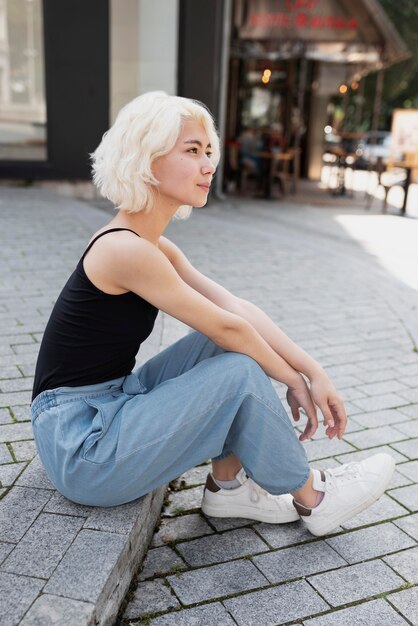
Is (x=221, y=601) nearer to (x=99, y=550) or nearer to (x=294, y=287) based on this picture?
(x=99, y=550)

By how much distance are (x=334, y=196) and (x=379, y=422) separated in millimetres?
10578

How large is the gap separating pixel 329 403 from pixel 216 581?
2.46 feet

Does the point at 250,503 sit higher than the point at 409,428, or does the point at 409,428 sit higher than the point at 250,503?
the point at 250,503

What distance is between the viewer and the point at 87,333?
226cm

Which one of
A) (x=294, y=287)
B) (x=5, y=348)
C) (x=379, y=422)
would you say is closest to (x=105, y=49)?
(x=294, y=287)

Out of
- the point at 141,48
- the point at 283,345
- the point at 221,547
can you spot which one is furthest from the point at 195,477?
the point at 141,48

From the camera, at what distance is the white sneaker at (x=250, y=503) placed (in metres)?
2.59

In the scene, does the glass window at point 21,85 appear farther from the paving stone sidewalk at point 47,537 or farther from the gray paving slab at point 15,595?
the gray paving slab at point 15,595

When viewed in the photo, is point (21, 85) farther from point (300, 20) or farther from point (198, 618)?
point (198, 618)

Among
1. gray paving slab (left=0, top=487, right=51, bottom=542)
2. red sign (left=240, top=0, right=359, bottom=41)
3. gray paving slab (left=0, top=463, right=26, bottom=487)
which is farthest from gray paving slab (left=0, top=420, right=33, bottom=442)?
red sign (left=240, top=0, right=359, bottom=41)

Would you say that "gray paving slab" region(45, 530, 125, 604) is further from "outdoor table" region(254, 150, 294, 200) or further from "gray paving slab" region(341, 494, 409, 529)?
"outdoor table" region(254, 150, 294, 200)

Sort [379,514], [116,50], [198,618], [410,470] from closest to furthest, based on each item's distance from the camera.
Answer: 1. [198,618]
2. [379,514]
3. [410,470]
4. [116,50]

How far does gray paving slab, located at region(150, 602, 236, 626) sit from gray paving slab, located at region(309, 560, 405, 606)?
355 mm

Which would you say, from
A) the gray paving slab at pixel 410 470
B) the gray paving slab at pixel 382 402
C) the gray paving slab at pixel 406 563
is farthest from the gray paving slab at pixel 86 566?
the gray paving slab at pixel 382 402
